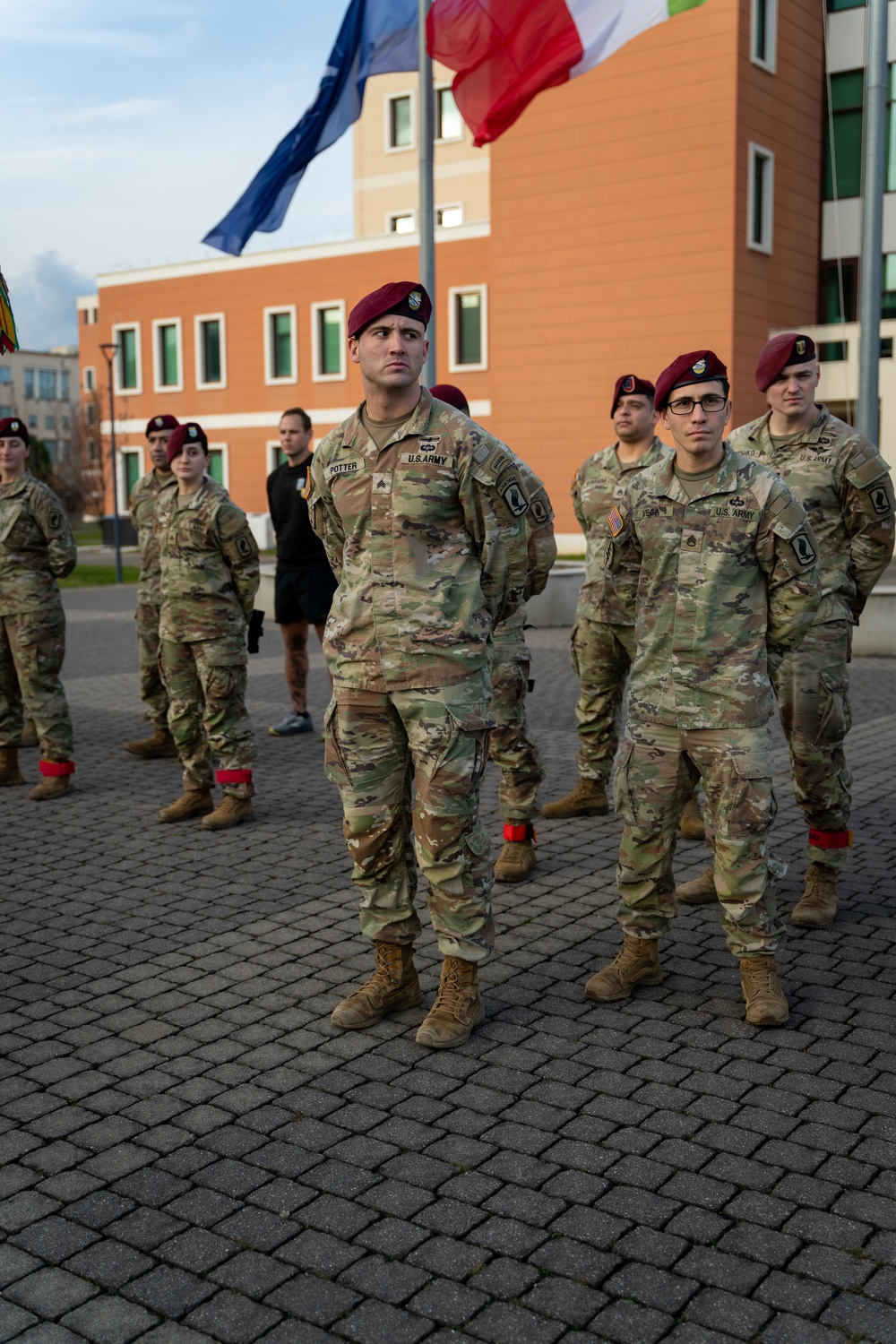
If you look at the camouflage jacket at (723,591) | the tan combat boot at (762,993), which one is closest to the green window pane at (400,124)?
the camouflage jacket at (723,591)

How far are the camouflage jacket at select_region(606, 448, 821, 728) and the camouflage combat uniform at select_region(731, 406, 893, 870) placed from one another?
87 centimetres

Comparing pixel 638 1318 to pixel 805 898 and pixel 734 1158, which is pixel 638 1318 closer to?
pixel 734 1158

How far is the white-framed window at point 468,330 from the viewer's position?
37.3 meters

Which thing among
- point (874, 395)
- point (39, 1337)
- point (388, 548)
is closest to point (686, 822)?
point (388, 548)

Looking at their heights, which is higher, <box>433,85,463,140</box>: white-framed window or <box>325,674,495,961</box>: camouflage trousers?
<box>433,85,463,140</box>: white-framed window

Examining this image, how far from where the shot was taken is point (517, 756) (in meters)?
6.51

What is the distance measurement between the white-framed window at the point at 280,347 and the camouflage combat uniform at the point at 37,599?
34544mm

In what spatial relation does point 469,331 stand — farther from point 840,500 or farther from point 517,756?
point 840,500

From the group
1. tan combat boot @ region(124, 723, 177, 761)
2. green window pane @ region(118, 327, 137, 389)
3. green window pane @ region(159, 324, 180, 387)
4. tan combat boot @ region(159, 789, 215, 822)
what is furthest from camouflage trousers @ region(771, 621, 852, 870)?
green window pane @ region(118, 327, 137, 389)

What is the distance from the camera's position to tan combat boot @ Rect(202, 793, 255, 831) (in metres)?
7.48

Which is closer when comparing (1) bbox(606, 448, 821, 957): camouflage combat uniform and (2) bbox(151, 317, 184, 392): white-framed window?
(1) bbox(606, 448, 821, 957): camouflage combat uniform

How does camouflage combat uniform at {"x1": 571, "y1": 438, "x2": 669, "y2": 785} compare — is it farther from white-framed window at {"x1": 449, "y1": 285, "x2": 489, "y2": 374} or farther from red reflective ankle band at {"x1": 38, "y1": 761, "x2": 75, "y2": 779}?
white-framed window at {"x1": 449, "y1": 285, "x2": 489, "y2": 374}

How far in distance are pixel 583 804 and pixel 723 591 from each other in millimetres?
3090

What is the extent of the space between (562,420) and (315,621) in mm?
22841
